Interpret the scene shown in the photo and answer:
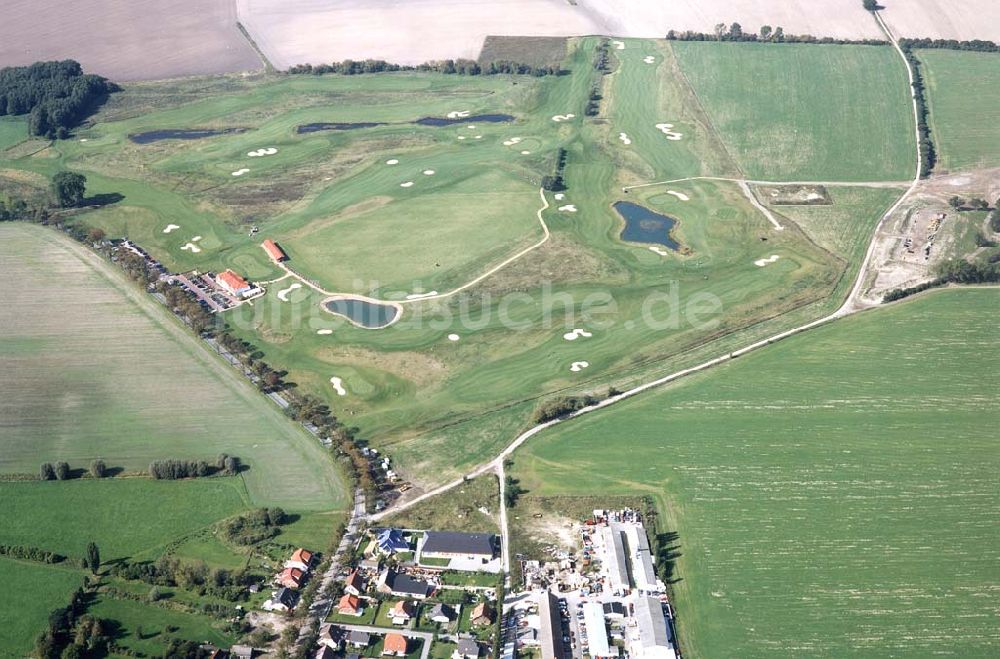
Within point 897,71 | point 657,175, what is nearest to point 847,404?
point 657,175

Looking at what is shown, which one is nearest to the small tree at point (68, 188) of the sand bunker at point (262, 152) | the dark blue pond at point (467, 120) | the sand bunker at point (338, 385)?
the sand bunker at point (262, 152)

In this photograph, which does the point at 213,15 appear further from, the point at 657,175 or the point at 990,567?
the point at 990,567

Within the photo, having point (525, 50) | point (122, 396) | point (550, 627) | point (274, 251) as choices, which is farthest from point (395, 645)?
point (525, 50)

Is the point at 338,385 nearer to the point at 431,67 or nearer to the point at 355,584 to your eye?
the point at 355,584

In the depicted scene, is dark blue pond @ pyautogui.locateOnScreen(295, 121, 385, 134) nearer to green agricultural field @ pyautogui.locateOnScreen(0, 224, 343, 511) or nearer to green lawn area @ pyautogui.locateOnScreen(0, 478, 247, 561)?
green agricultural field @ pyautogui.locateOnScreen(0, 224, 343, 511)

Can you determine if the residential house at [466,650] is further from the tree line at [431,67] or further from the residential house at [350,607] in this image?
the tree line at [431,67]
